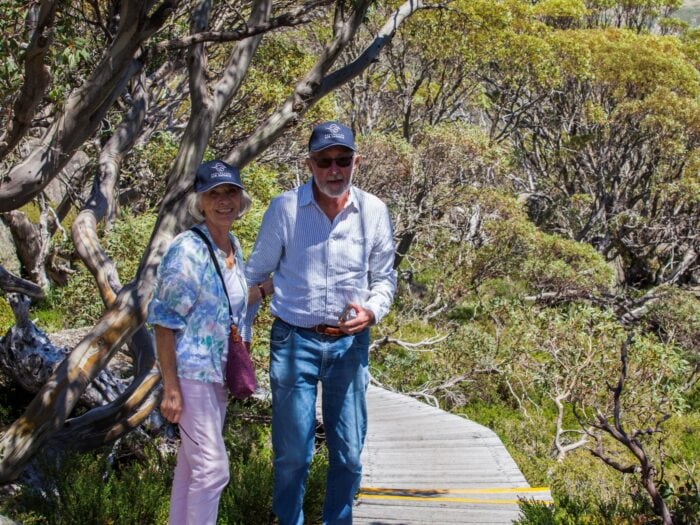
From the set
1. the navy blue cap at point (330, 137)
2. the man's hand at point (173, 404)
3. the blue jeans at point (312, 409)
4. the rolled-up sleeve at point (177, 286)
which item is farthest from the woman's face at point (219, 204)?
the man's hand at point (173, 404)

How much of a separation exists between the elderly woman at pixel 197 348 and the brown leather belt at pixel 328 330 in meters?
0.43

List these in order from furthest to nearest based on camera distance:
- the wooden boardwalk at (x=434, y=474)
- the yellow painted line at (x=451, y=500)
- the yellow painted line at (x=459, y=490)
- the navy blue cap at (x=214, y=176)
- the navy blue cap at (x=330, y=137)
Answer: the yellow painted line at (x=459, y=490) → the yellow painted line at (x=451, y=500) → the wooden boardwalk at (x=434, y=474) → the navy blue cap at (x=330, y=137) → the navy blue cap at (x=214, y=176)

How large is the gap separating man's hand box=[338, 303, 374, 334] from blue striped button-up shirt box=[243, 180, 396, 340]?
4 cm

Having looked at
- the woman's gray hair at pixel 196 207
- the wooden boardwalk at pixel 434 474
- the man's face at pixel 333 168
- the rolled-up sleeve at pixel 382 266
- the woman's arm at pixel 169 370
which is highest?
the man's face at pixel 333 168

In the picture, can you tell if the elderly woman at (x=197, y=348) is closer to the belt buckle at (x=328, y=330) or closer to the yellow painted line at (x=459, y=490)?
the belt buckle at (x=328, y=330)

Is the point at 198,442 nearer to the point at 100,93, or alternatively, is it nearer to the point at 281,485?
the point at 281,485

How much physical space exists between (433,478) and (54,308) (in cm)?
878

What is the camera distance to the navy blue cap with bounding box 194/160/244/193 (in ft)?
11.7

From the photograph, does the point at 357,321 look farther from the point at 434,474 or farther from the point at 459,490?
the point at 434,474

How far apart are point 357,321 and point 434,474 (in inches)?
105

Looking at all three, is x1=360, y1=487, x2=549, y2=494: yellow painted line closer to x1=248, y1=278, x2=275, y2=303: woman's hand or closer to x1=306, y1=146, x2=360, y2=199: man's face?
x1=248, y1=278, x2=275, y2=303: woman's hand

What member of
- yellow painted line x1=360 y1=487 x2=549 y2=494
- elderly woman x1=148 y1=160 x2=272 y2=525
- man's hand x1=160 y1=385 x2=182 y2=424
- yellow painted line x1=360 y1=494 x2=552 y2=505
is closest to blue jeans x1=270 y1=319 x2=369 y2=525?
elderly woman x1=148 y1=160 x2=272 y2=525

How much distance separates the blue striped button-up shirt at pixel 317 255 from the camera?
3848 millimetres

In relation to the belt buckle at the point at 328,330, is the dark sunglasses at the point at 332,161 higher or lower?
higher
